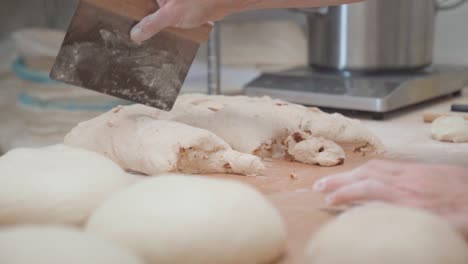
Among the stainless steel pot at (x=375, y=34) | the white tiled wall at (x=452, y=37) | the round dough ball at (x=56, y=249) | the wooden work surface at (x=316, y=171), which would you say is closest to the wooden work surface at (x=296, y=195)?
the wooden work surface at (x=316, y=171)

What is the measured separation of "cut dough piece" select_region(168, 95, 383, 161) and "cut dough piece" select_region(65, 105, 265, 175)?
97 mm

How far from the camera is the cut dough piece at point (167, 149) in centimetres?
117

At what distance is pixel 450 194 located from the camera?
86 centimetres

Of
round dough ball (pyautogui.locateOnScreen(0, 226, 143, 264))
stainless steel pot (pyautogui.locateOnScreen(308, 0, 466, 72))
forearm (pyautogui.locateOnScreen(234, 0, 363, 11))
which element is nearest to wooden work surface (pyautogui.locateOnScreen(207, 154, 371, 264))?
round dough ball (pyautogui.locateOnScreen(0, 226, 143, 264))

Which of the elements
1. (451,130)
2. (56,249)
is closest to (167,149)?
(56,249)

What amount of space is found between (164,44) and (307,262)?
0.69 m

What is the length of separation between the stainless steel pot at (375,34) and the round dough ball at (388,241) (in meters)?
1.27

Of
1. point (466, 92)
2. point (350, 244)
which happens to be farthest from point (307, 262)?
point (466, 92)

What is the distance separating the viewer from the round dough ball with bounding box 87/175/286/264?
756 millimetres

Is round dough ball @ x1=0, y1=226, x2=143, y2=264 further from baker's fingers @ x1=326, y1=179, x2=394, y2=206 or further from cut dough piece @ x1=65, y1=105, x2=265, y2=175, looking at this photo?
cut dough piece @ x1=65, y1=105, x2=265, y2=175

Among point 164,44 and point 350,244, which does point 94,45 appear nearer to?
point 164,44

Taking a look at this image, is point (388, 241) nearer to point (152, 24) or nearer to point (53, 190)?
point (53, 190)

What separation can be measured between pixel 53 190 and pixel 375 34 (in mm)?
1338

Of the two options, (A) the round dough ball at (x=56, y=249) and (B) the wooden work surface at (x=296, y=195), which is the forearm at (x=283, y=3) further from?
(A) the round dough ball at (x=56, y=249)
